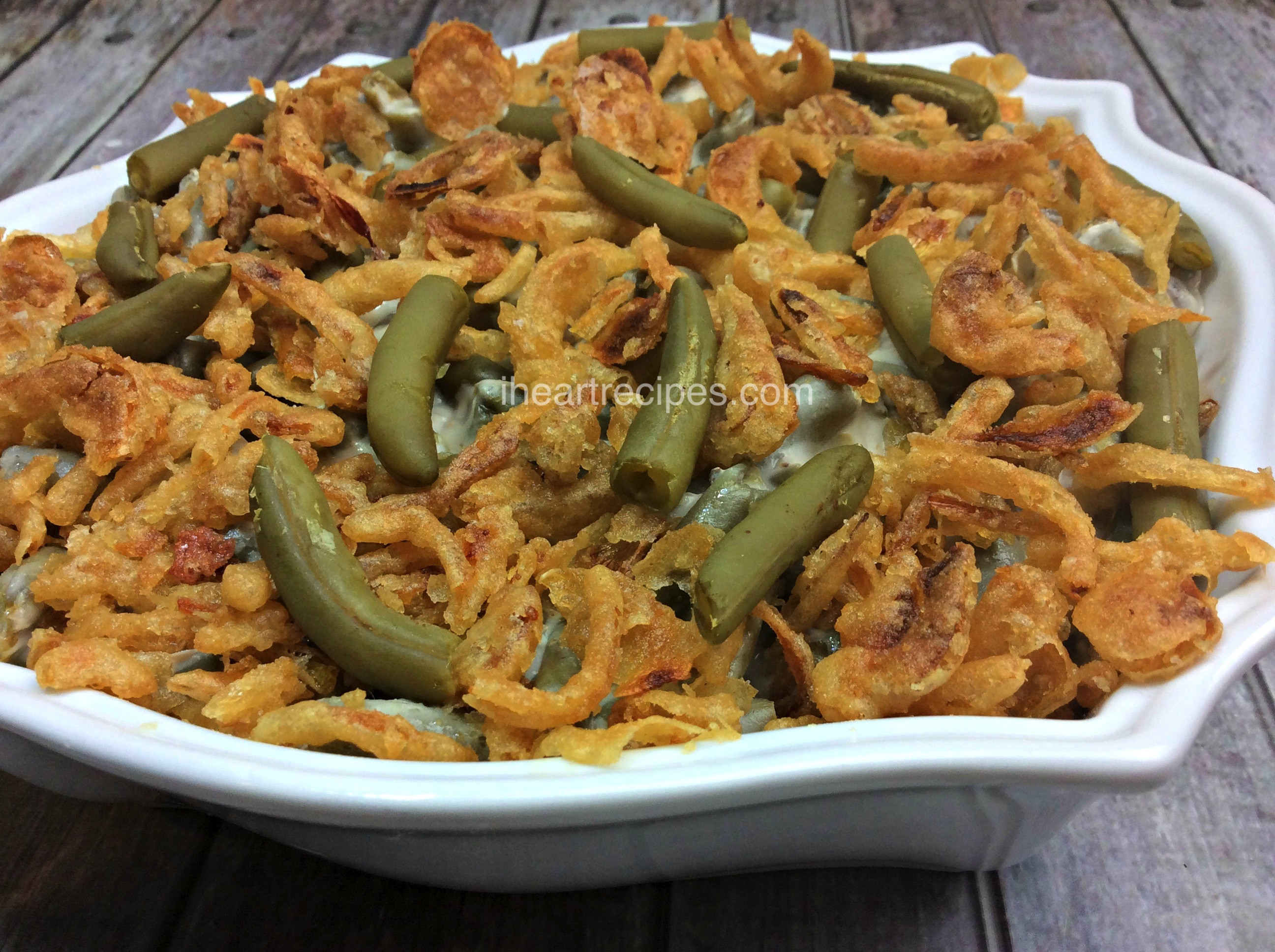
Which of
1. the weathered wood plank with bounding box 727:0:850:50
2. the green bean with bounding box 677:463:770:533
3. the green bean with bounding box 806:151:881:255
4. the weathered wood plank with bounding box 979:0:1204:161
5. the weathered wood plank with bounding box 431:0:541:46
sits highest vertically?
the green bean with bounding box 806:151:881:255

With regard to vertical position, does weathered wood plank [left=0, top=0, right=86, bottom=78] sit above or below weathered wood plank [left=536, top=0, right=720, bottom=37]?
above

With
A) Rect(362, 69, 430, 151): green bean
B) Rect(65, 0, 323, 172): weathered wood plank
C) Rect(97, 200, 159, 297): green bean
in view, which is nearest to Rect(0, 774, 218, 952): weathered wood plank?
Rect(97, 200, 159, 297): green bean

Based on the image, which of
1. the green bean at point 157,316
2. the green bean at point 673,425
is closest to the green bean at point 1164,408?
the green bean at point 673,425

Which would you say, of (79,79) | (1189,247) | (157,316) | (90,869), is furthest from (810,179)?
(79,79)

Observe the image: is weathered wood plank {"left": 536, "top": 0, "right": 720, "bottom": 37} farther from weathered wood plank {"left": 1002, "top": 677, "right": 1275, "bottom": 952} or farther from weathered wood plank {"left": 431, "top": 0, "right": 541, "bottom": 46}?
weathered wood plank {"left": 1002, "top": 677, "right": 1275, "bottom": 952}

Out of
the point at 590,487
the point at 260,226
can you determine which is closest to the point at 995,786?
the point at 590,487

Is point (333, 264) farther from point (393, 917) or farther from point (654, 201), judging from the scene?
point (393, 917)
